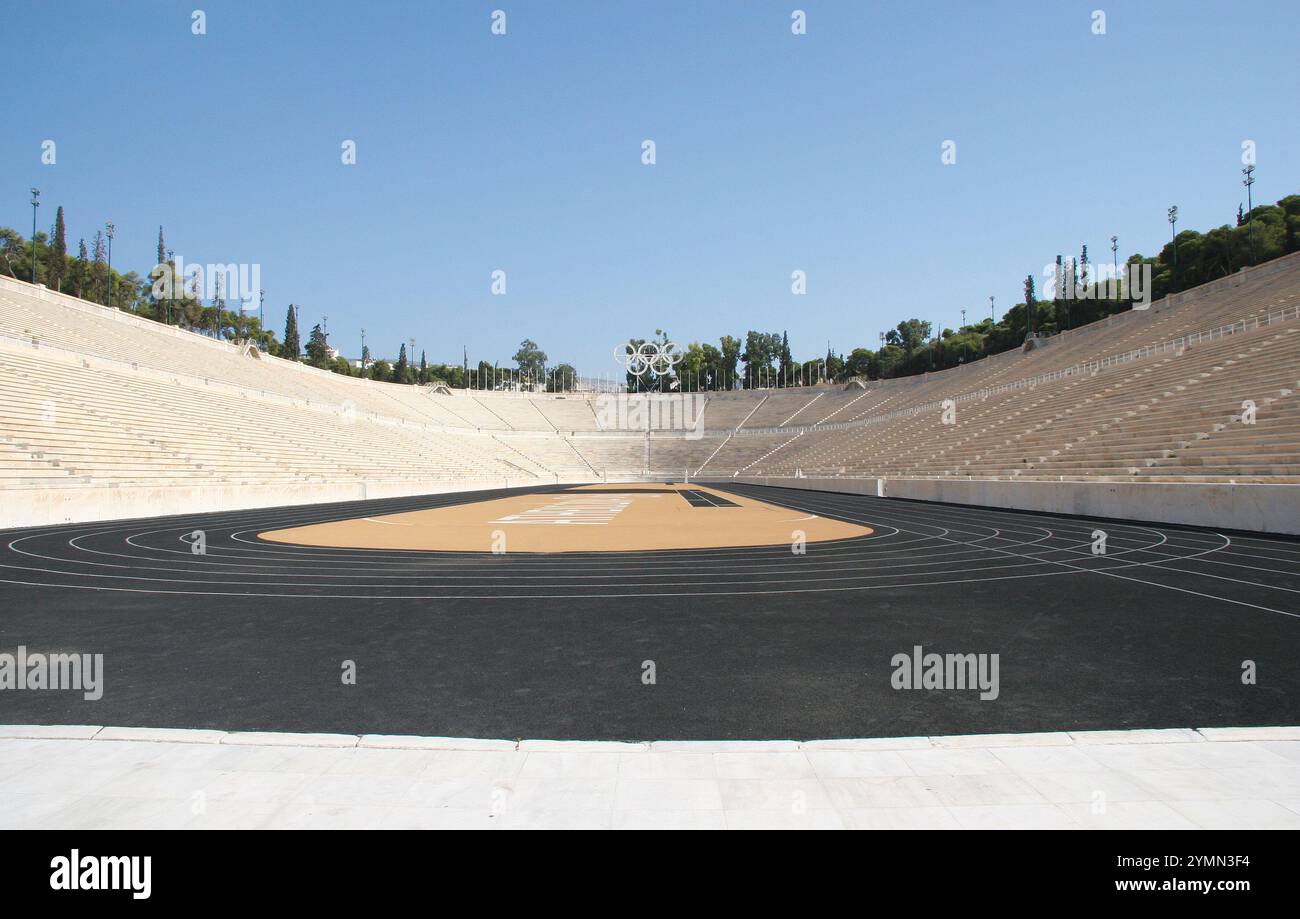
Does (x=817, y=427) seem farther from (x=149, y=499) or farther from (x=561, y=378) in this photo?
(x=561, y=378)

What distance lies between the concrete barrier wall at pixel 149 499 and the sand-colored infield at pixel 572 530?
707 cm

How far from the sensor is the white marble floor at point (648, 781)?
3.23m

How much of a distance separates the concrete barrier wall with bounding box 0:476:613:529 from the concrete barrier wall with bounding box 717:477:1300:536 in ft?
92.1

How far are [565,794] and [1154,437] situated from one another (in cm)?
2671

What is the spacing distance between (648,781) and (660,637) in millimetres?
3314

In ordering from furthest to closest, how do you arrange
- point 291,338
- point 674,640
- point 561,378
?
point 561,378, point 291,338, point 674,640

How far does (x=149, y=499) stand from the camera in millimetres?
23203

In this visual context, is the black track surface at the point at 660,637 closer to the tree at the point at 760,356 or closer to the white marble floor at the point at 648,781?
the white marble floor at the point at 648,781

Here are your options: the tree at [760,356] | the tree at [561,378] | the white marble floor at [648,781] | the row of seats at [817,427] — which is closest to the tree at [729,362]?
the tree at [760,356]

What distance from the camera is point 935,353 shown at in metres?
91.9

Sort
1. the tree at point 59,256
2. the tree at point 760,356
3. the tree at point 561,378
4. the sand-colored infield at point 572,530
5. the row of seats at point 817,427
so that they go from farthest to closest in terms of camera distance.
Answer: the tree at point 561,378
the tree at point 760,356
the tree at point 59,256
the row of seats at point 817,427
the sand-colored infield at point 572,530

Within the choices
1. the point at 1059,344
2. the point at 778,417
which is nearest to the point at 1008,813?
the point at 1059,344

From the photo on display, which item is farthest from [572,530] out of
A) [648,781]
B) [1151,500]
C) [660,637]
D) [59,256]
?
[59,256]
